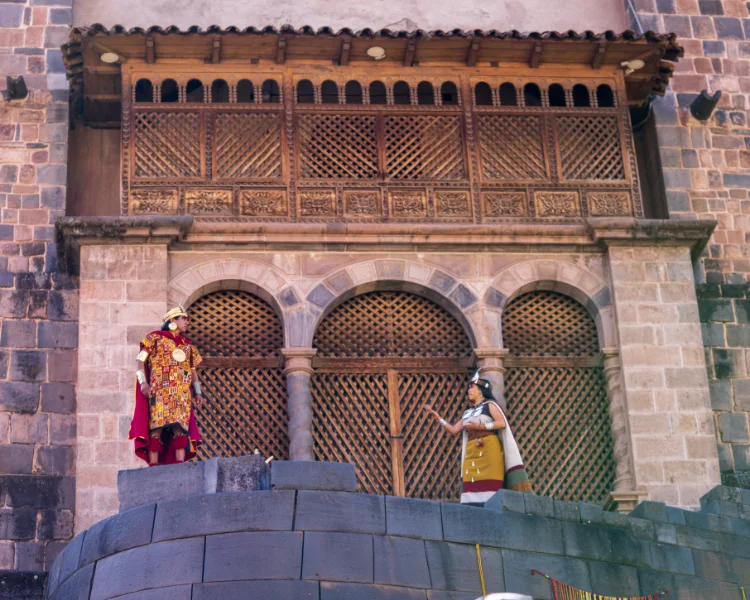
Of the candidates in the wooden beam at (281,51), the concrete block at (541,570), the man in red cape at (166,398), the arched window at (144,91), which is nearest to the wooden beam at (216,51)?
the wooden beam at (281,51)

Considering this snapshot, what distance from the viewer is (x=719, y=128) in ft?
74.2

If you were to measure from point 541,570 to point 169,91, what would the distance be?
365 inches

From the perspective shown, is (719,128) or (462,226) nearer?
(462,226)

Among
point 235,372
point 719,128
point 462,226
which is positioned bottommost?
point 235,372

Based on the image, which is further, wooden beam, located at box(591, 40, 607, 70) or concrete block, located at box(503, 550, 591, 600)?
wooden beam, located at box(591, 40, 607, 70)

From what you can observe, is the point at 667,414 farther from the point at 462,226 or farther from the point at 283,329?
the point at 283,329

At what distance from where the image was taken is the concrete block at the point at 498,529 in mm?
15203

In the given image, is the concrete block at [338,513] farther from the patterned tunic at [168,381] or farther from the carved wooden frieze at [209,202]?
the carved wooden frieze at [209,202]

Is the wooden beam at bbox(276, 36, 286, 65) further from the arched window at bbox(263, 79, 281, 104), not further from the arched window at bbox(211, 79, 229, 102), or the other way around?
the arched window at bbox(211, 79, 229, 102)

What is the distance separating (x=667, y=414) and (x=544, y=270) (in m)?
2.43

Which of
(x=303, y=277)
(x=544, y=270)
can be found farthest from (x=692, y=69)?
(x=303, y=277)

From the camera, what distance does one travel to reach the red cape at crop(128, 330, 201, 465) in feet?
54.4

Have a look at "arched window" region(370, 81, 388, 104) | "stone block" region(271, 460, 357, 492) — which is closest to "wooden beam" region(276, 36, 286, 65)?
"arched window" region(370, 81, 388, 104)

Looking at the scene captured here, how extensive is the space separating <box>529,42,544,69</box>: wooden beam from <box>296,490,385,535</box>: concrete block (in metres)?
8.37
